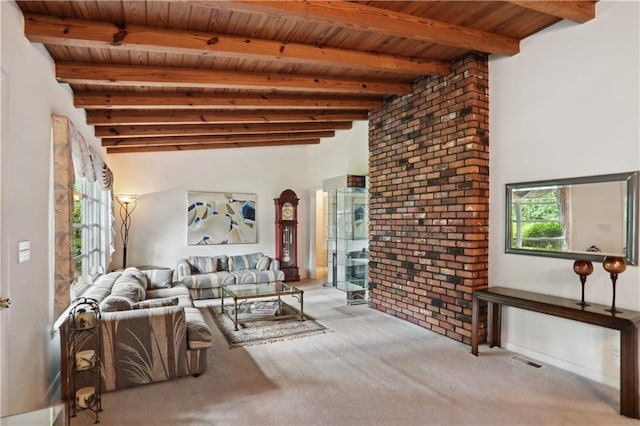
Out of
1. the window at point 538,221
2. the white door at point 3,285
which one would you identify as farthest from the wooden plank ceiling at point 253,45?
the window at point 538,221

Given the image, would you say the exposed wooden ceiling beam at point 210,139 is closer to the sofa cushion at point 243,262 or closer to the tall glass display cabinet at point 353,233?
the tall glass display cabinet at point 353,233

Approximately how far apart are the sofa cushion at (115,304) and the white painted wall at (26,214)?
37 centimetres

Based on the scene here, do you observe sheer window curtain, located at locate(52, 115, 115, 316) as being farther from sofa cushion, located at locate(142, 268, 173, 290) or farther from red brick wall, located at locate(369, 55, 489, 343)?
red brick wall, located at locate(369, 55, 489, 343)

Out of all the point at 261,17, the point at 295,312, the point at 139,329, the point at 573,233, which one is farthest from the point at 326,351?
the point at 261,17

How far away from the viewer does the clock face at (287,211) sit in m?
7.31

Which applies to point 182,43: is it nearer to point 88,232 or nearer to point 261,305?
point 88,232

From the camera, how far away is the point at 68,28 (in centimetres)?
241

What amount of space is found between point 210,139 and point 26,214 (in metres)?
3.74

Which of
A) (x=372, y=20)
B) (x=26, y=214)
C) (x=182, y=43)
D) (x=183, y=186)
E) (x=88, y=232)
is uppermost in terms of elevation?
(x=372, y=20)

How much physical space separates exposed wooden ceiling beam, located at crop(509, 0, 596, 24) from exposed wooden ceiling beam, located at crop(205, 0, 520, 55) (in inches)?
20.6


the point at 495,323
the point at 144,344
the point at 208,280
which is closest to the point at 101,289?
the point at 144,344

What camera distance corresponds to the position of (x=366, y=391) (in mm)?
2719

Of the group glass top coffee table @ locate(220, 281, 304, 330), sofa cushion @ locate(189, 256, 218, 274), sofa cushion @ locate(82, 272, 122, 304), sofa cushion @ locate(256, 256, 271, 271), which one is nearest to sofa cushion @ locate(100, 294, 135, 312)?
sofa cushion @ locate(82, 272, 122, 304)

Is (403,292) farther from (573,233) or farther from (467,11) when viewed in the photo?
(467,11)
